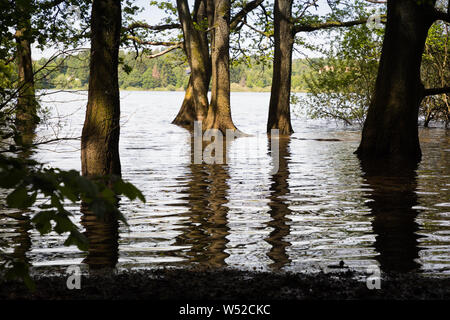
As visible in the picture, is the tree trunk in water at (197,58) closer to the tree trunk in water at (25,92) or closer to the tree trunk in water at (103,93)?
the tree trunk in water at (103,93)

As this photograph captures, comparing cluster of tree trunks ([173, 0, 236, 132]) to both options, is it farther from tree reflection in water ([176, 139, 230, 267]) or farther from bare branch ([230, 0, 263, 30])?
tree reflection in water ([176, 139, 230, 267])

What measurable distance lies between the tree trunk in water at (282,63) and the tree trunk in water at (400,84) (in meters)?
10.9

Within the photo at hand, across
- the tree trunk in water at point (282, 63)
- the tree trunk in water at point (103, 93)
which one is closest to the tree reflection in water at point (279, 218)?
the tree trunk in water at point (103, 93)

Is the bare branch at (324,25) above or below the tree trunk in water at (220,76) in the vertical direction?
above

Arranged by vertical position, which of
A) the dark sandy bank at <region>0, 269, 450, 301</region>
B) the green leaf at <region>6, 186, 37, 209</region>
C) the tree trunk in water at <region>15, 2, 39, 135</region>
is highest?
the tree trunk in water at <region>15, 2, 39, 135</region>

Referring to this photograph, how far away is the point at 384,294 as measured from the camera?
4727mm

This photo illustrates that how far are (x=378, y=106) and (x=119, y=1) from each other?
29.6 feet

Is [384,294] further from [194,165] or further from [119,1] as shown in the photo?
[194,165]

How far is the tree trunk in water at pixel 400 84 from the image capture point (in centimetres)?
1642

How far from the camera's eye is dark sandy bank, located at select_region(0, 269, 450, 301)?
462 cm

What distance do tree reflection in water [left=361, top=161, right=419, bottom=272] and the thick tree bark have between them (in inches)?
180

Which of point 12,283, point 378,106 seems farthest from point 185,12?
point 12,283

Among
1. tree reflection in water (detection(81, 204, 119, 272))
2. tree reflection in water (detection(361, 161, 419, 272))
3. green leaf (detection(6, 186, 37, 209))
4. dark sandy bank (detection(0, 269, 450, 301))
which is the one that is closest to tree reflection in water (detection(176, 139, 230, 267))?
tree reflection in water (detection(81, 204, 119, 272))

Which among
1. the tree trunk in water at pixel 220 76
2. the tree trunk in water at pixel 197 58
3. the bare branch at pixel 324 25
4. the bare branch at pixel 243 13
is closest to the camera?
the tree trunk in water at pixel 220 76
